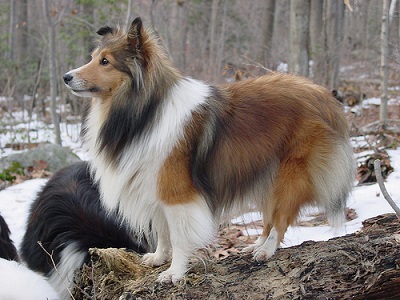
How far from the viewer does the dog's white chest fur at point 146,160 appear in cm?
351

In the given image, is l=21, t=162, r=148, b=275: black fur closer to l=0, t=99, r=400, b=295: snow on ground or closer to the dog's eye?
l=0, t=99, r=400, b=295: snow on ground

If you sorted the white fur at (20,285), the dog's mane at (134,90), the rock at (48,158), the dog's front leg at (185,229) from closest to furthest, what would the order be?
1. the white fur at (20,285)
2. the dog's front leg at (185,229)
3. the dog's mane at (134,90)
4. the rock at (48,158)

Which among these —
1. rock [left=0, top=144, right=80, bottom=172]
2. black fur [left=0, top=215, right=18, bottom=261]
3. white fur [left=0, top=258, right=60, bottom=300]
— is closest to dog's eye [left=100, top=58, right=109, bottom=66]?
white fur [left=0, top=258, right=60, bottom=300]

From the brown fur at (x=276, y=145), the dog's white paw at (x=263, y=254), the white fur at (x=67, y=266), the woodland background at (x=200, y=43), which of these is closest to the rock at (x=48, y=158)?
the woodland background at (x=200, y=43)

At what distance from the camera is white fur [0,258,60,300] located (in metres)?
3.16

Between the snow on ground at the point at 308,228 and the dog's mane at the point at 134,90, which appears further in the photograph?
the snow on ground at the point at 308,228

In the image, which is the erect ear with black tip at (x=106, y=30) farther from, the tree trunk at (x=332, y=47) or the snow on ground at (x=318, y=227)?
the tree trunk at (x=332, y=47)

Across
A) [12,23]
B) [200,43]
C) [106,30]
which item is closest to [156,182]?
[106,30]

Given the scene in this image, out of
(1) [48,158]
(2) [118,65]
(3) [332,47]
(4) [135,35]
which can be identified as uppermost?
(4) [135,35]

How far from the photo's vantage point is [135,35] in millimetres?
3568

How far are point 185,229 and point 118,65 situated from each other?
1.19 metres

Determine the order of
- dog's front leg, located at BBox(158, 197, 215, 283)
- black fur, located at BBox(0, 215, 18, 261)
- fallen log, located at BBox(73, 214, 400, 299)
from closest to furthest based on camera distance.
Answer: fallen log, located at BBox(73, 214, 400, 299)
dog's front leg, located at BBox(158, 197, 215, 283)
black fur, located at BBox(0, 215, 18, 261)

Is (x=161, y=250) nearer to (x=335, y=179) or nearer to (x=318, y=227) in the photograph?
(x=335, y=179)

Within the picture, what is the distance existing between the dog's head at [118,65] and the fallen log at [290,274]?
1096 millimetres
